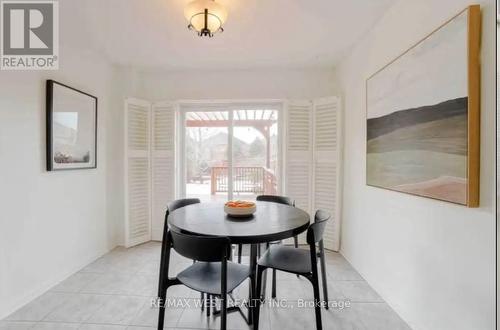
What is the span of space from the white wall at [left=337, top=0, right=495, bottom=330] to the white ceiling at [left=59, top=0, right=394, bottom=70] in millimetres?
323

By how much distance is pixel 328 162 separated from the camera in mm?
3256

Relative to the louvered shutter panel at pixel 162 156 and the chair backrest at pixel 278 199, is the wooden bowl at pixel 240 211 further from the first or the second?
the louvered shutter panel at pixel 162 156

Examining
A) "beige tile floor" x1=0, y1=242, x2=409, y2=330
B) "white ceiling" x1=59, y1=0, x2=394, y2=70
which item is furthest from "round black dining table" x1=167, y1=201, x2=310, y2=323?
"white ceiling" x1=59, y1=0, x2=394, y2=70

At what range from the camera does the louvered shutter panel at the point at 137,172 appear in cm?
330

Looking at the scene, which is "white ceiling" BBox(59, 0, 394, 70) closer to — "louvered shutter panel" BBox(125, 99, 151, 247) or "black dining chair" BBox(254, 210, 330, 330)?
"louvered shutter panel" BBox(125, 99, 151, 247)

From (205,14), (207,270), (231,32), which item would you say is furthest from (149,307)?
(231,32)

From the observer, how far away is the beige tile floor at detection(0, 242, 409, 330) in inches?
72.5

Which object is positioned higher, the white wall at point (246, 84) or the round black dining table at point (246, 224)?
the white wall at point (246, 84)

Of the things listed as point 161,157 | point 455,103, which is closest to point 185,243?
point 455,103

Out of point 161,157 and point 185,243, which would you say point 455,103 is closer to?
point 185,243

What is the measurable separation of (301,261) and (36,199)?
2.33 m

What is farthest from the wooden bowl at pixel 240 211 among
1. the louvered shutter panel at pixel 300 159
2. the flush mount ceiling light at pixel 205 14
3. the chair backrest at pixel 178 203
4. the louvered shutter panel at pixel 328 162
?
the louvered shutter panel at pixel 328 162

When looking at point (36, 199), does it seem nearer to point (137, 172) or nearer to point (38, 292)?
point (38, 292)

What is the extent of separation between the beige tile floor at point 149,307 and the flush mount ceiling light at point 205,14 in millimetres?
2147
